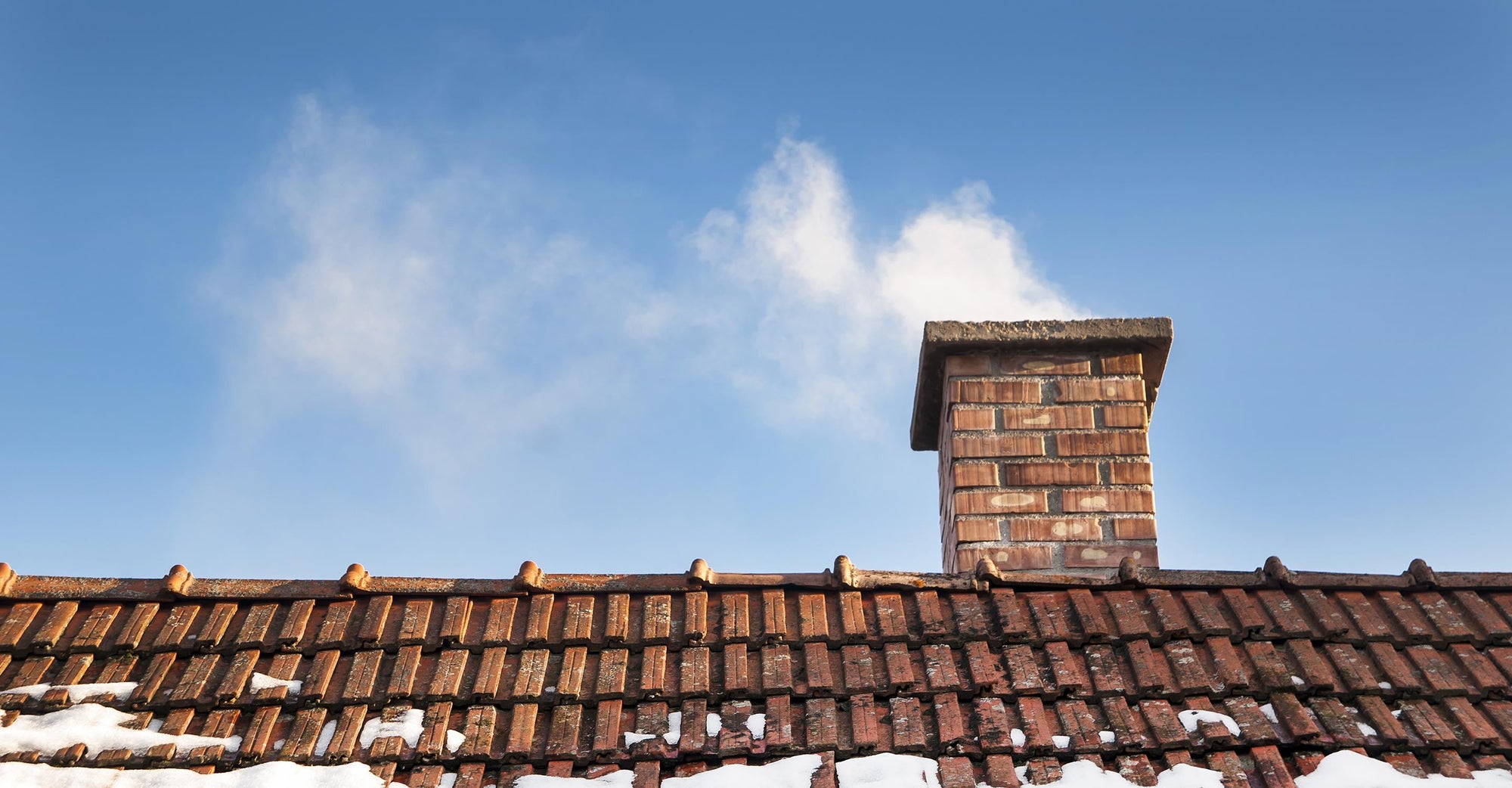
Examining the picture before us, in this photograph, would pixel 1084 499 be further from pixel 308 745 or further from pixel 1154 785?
pixel 308 745

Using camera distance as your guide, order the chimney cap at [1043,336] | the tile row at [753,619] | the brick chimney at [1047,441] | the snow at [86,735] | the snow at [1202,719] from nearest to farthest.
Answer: the snow at [86,735]
the snow at [1202,719]
the tile row at [753,619]
the brick chimney at [1047,441]
the chimney cap at [1043,336]

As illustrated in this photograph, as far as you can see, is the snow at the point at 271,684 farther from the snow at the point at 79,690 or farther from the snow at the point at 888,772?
the snow at the point at 888,772

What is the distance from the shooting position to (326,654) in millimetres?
3732

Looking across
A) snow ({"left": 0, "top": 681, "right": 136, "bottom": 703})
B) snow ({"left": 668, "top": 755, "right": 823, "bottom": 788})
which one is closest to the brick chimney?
snow ({"left": 668, "top": 755, "right": 823, "bottom": 788})

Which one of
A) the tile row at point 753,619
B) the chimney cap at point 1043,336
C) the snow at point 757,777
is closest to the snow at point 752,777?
the snow at point 757,777

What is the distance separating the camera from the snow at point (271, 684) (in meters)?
3.57

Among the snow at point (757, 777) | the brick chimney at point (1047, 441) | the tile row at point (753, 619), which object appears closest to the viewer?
the snow at point (757, 777)

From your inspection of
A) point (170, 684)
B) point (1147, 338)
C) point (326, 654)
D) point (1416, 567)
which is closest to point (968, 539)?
point (1147, 338)

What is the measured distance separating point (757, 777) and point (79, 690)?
2077 mm

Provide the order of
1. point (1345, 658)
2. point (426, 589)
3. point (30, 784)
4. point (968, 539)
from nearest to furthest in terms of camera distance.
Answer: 1. point (30, 784)
2. point (1345, 658)
3. point (426, 589)
4. point (968, 539)

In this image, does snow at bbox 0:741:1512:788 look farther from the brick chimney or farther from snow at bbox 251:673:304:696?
the brick chimney

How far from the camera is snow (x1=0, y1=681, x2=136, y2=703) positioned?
3.52m

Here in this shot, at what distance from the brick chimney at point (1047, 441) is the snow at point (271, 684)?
2.54m

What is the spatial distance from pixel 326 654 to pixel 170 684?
0.45m
